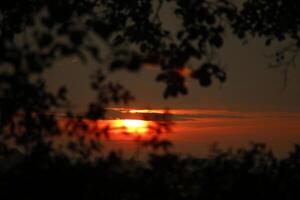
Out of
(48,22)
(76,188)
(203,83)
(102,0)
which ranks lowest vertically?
(76,188)

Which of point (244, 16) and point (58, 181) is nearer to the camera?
point (58, 181)

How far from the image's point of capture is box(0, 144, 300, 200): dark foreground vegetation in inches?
290

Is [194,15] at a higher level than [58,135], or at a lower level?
higher

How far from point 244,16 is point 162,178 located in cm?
698

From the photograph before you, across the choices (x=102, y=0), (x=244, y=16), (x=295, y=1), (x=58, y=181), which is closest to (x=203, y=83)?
(x=58, y=181)

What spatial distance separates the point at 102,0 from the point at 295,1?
3.62 m

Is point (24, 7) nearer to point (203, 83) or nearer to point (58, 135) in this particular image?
point (58, 135)

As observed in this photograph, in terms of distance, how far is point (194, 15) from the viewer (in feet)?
25.9

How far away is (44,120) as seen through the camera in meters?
7.17

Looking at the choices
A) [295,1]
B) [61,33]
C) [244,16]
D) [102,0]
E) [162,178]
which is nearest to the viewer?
[61,33]

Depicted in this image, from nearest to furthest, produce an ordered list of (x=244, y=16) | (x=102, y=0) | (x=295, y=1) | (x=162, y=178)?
1. (x=162, y=178)
2. (x=102, y=0)
3. (x=295, y=1)
4. (x=244, y=16)

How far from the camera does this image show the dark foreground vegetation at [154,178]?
7.36m

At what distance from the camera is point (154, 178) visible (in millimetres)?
7844

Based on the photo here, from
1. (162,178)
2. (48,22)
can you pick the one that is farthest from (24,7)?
(162,178)
